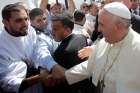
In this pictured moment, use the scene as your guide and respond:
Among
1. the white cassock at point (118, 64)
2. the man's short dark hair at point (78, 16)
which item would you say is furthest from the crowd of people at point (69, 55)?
the man's short dark hair at point (78, 16)

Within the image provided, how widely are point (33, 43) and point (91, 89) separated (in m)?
1.00

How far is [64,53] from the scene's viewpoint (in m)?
4.62

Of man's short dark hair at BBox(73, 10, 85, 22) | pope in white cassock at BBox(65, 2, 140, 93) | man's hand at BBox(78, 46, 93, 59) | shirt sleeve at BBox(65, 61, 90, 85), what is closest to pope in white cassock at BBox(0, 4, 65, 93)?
shirt sleeve at BBox(65, 61, 90, 85)

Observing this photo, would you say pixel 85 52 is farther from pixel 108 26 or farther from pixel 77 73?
pixel 108 26

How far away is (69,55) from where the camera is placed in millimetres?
4641

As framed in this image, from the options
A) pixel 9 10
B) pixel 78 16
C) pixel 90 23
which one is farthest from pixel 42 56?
pixel 90 23

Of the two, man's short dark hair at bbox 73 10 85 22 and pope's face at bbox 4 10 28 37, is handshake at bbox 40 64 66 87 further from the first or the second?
man's short dark hair at bbox 73 10 85 22

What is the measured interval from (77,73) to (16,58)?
807mm

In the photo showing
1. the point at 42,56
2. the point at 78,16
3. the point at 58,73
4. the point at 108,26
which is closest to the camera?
the point at 108,26

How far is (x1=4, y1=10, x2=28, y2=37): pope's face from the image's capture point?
4.91 m

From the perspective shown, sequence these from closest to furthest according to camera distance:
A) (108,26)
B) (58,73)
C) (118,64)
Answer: (108,26)
(118,64)
(58,73)

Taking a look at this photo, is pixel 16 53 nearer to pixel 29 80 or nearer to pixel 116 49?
pixel 29 80

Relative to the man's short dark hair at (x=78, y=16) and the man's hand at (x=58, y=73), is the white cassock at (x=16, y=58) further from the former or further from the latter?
the man's short dark hair at (x=78, y=16)

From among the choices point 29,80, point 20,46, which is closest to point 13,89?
point 29,80
